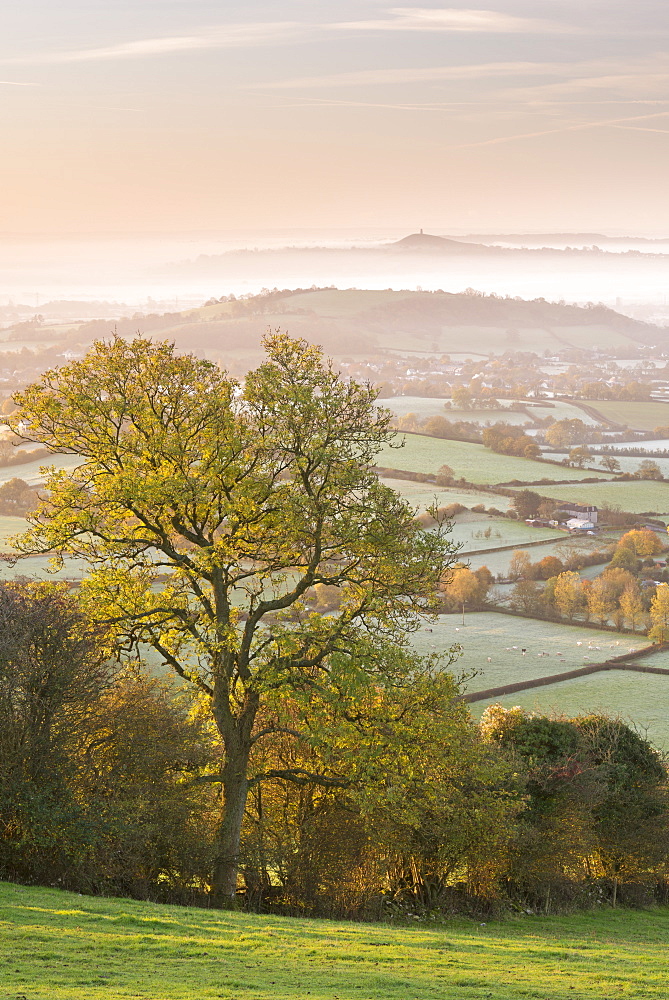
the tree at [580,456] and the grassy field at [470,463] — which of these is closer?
the grassy field at [470,463]

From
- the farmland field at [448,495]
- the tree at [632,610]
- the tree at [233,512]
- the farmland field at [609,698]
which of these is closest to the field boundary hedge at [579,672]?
the farmland field at [609,698]

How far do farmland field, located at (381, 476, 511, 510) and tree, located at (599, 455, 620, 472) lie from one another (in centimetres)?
2889

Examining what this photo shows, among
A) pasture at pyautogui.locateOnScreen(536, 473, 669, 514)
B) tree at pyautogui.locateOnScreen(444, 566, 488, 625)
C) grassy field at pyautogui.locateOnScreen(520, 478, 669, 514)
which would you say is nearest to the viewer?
tree at pyautogui.locateOnScreen(444, 566, 488, 625)

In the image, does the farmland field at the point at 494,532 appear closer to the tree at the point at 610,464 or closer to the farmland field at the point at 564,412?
the tree at the point at 610,464

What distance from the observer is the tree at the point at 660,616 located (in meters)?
70.5

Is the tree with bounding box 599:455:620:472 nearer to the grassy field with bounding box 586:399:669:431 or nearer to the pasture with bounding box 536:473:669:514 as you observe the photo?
the pasture with bounding box 536:473:669:514

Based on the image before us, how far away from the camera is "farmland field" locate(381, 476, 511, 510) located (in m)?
104

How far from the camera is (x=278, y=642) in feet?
69.9

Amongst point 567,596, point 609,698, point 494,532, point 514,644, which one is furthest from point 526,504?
point 609,698

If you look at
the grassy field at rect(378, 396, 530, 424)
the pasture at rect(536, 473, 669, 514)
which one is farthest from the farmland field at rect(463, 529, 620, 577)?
the grassy field at rect(378, 396, 530, 424)

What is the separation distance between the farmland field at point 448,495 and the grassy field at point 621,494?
8.16 meters

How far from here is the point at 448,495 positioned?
10788 cm

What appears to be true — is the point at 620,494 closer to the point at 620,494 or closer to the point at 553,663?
the point at 620,494

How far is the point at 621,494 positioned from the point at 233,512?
101m
